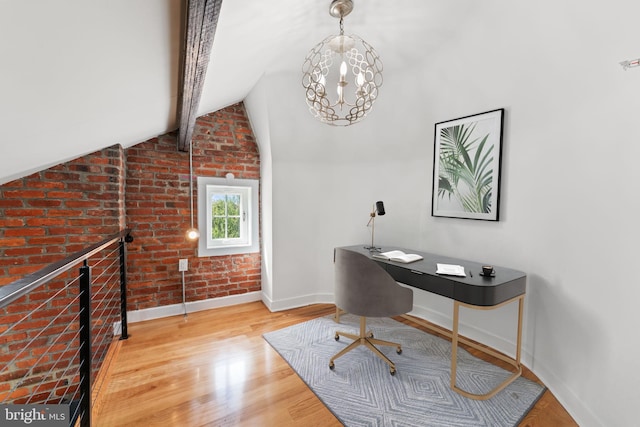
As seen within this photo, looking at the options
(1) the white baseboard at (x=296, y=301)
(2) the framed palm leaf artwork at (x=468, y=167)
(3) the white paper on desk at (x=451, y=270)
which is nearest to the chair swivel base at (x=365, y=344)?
(3) the white paper on desk at (x=451, y=270)

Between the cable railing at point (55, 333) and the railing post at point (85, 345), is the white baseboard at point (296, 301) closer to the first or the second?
the cable railing at point (55, 333)

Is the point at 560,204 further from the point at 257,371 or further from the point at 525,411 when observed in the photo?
the point at 257,371

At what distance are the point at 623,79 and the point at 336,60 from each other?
6.07 ft

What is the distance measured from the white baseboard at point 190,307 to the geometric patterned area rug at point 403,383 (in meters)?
0.89

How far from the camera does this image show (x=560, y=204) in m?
1.86

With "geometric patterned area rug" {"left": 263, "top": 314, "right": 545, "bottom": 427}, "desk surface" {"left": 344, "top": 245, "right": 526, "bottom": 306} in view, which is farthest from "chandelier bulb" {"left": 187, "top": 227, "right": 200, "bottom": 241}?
"desk surface" {"left": 344, "top": 245, "right": 526, "bottom": 306}

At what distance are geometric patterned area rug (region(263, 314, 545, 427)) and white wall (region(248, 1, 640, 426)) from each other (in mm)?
344

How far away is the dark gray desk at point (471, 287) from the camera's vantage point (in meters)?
1.74

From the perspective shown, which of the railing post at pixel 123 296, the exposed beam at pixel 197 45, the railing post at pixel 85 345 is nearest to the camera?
the exposed beam at pixel 197 45

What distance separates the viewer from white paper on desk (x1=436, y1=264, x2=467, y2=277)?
1.94 m

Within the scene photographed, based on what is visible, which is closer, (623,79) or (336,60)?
(623,79)

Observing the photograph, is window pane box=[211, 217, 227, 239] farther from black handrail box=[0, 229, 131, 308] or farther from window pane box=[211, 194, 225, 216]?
black handrail box=[0, 229, 131, 308]

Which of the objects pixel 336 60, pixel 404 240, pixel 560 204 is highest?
pixel 336 60

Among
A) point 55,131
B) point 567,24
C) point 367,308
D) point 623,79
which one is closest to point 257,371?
point 367,308
